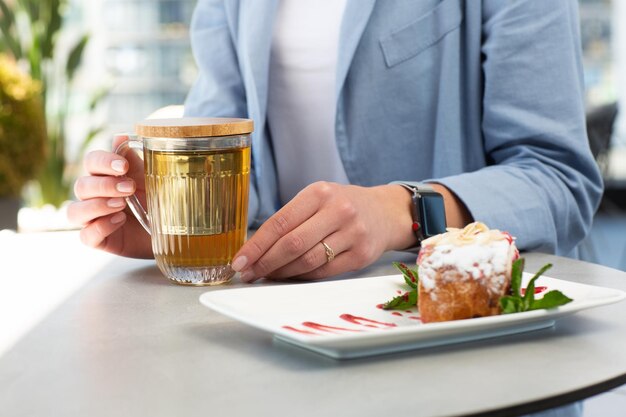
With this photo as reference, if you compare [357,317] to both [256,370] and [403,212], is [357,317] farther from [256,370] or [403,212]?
[403,212]

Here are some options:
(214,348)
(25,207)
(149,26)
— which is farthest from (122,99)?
(214,348)

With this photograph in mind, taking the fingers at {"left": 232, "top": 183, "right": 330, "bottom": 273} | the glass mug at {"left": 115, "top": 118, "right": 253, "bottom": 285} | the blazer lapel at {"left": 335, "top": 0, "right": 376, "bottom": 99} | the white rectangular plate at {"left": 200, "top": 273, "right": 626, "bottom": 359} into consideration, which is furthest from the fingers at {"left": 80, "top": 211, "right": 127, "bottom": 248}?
the blazer lapel at {"left": 335, "top": 0, "right": 376, "bottom": 99}

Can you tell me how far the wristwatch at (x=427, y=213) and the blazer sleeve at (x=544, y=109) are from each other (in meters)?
0.13

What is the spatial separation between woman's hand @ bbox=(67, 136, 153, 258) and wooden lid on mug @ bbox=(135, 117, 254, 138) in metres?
0.11

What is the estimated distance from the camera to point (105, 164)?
1.07 metres

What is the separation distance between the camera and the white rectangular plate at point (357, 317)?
→ 2.30ft

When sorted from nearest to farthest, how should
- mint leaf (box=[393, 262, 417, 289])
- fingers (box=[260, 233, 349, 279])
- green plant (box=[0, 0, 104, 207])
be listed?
mint leaf (box=[393, 262, 417, 289])
fingers (box=[260, 233, 349, 279])
green plant (box=[0, 0, 104, 207])

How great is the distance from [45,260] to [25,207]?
512 cm

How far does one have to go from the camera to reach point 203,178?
97cm

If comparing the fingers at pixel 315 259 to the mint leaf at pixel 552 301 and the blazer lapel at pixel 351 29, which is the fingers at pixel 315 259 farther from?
the blazer lapel at pixel 351 29

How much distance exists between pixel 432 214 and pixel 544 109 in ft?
1.04

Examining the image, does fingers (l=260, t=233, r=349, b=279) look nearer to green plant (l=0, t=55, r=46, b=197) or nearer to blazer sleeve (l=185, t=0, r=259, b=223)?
blazer sleeve (l=185, t=0, r=259, b=223)

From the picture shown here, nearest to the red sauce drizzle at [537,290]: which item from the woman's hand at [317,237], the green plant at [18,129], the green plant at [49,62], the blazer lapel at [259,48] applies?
the woman's hand at [317,237]

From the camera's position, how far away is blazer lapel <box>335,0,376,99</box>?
4.61 feet
